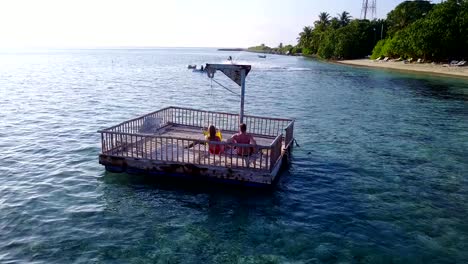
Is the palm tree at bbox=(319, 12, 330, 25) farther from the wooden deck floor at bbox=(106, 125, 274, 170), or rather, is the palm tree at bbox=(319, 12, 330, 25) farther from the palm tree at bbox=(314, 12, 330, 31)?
the wooden deck floor at bbox=(106, 125, 274, 170)

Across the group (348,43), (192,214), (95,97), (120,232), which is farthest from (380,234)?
(348,43)

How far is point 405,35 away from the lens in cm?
9231

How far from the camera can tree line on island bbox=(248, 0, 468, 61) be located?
79188 millimetres

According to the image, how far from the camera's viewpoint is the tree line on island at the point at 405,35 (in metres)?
79.2

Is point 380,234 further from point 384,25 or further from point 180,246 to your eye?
point 384,25

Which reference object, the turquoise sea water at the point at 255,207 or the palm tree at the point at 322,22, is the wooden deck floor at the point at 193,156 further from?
the palm tree at the point at 322,22

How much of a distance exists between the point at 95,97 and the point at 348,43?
104 m

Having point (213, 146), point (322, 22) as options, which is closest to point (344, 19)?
point (322, 22)

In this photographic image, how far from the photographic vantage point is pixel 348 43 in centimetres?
12794

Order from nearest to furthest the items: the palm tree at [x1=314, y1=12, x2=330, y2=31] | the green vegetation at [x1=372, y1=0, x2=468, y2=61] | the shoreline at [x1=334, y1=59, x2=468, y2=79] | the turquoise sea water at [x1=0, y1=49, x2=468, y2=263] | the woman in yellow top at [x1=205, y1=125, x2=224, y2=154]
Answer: the turquoise sea water at [x1=0, y1=49, x2=468, y2=263]
the woman in yellow top at [x1=205, y1=125, x2=224, y2=154]
the shoreline at [x1=334, y1=59, x2=468, y2=79]
the green vegetation at [x1=372, y1=0, x2=468, y2=61]
the palm tree at [x1=314, y1=12, x2=330, y2=31]

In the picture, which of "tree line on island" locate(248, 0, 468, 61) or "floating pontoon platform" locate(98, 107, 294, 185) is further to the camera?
"tree line on island" locate(248, 0, 468, 61)

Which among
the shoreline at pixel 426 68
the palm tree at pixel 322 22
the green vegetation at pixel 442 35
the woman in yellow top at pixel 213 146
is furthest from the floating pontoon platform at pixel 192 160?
the palm tree at pixel 322 22

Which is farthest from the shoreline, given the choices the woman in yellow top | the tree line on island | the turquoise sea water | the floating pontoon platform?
the woman in yellow top

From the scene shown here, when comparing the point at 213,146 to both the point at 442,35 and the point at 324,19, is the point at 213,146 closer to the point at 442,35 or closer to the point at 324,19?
the point at 442,35
